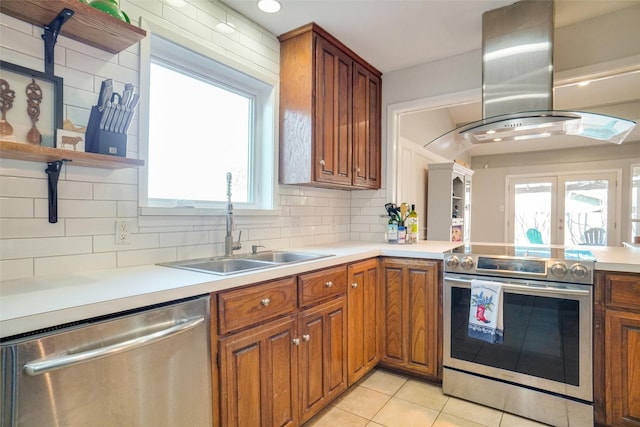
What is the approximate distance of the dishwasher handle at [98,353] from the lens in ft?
2.78

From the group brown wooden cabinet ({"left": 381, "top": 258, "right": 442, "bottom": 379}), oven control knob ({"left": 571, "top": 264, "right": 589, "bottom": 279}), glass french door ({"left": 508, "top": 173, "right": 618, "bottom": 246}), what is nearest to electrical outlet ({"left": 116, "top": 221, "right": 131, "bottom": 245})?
brown wooden cabinet ({"left": 381, "top": 258, "right": 442, "bottom": 379})

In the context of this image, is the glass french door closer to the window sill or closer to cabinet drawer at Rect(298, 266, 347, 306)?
cabinet drawer at Rect(298, 266, 347, 306)

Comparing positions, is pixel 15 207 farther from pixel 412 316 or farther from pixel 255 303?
Result: pixel 412 316

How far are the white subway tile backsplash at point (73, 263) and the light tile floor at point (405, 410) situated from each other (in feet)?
4.41

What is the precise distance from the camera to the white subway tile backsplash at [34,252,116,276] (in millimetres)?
1329

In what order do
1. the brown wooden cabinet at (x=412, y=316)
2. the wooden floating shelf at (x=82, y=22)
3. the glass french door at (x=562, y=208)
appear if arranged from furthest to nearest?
the glass french door at (x=562, y=208)
the brown wooden cabinet at (x=412, y=316)
the wooden floating shelf at (x=82, y=22)

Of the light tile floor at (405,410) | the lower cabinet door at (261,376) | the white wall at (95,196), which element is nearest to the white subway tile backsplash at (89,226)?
the white wall at (95,196)

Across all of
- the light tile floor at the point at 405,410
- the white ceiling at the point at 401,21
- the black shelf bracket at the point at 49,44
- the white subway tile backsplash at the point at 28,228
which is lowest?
the light tile floor at the point at 405,410

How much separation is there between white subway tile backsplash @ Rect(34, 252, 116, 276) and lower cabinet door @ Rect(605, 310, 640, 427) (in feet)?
8.30

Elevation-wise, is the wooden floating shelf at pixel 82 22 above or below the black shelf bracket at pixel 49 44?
above

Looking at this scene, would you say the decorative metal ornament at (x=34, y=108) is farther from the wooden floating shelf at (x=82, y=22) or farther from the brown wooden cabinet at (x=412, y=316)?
the brown wooden cabinet at (x=412, y=316)

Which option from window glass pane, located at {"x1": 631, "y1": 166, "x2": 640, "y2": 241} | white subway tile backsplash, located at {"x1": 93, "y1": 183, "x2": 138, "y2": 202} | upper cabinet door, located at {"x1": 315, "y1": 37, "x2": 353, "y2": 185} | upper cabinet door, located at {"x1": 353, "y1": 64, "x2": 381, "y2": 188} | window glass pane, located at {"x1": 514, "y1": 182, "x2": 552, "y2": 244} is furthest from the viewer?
window glass pane, located at {"x1": 514, "y1": 182, "x2": 552, "y2": 244}

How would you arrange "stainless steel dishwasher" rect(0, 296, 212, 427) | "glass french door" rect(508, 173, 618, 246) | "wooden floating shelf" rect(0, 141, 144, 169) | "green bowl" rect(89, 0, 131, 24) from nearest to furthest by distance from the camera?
"stainless steel dishwasher" rect(0, 296, 212, 427) → "wooden floating shelf" rect(0, 141, 144, 169) → "green bowl" rect(89, 0, 131, 24) → "glass french door" rect(508, 173, 618, 246)

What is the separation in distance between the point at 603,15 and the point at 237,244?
9.28 feet
